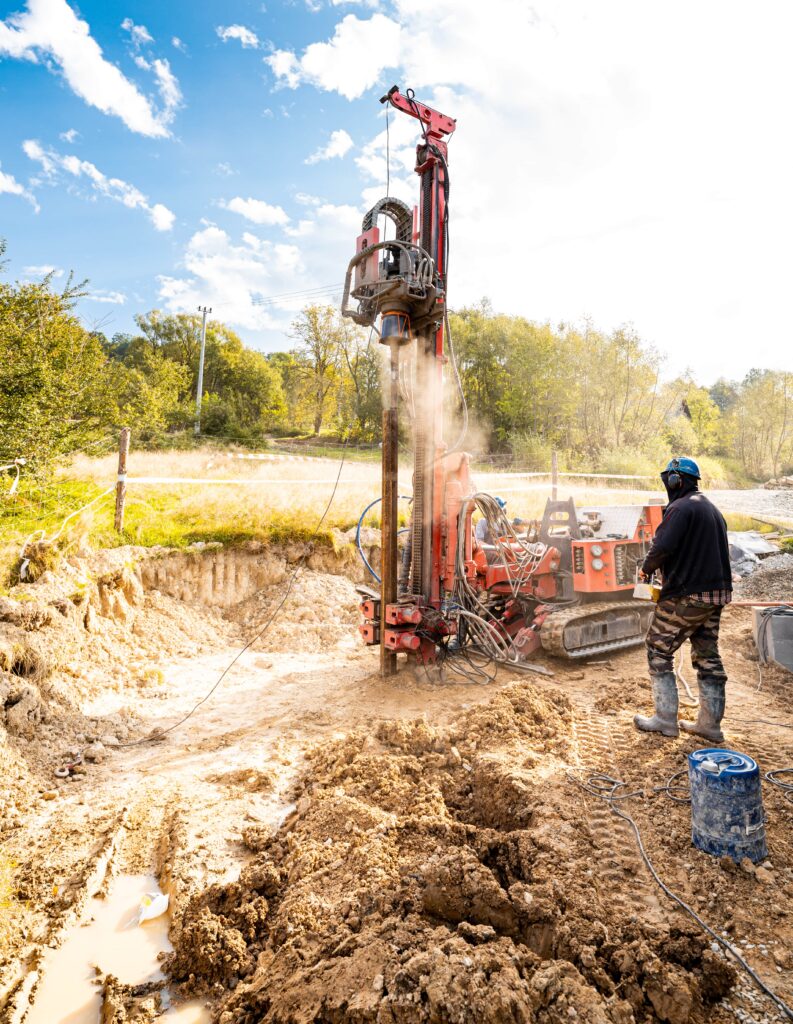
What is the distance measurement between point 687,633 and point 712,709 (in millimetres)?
571

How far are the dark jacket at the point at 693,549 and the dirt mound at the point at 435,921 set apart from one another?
167cm

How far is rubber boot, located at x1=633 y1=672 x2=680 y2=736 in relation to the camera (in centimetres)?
456

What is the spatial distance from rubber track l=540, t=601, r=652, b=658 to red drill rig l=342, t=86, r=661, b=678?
0.5 inches

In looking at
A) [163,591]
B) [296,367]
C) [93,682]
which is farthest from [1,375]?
[296,367]

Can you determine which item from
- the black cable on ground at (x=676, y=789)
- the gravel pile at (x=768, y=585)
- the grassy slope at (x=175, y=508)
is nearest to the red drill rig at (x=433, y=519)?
the black cable on ground at (x=676, y=789)

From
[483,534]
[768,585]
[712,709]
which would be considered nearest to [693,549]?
[712,709]

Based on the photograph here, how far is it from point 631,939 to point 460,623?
14.7 feet

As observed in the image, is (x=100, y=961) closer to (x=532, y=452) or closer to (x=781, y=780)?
(x=781, y=780)

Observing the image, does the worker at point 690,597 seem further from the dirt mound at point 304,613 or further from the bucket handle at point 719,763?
the dirt mound at point 304,613

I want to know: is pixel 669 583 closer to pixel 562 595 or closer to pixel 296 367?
pixel 562 595

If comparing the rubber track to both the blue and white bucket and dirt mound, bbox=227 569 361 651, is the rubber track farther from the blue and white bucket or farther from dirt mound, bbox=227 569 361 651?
the blue and white bucket

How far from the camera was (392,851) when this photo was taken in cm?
322

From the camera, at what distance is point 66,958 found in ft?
9.05

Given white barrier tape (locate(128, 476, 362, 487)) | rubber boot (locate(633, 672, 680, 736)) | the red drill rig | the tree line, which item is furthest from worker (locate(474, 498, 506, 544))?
the tree line
